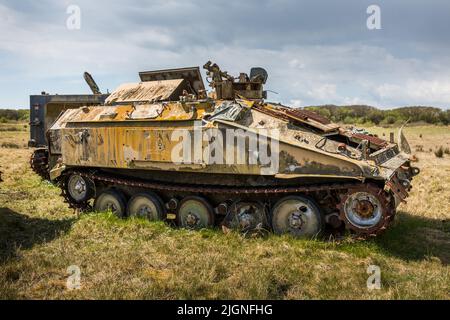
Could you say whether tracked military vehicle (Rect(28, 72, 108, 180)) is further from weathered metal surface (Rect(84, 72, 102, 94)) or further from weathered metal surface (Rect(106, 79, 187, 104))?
weathered metal surface (Rect(106, 79, 187, 104))

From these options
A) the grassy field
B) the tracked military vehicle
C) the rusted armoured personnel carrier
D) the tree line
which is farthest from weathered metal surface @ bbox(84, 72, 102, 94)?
the tree line

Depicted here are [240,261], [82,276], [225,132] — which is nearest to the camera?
[82,276]

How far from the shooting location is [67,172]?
11438 mm

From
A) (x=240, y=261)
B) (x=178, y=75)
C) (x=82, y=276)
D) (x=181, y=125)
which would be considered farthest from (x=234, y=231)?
(x=178, y=75)

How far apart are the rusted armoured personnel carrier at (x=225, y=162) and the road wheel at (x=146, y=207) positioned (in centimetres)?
2

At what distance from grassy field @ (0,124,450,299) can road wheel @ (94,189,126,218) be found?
424mm

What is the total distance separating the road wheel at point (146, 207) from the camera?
10055 millimetres

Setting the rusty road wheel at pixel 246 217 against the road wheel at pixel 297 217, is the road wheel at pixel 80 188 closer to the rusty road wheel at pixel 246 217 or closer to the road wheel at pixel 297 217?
the rusty road wheel at pixel 246 217

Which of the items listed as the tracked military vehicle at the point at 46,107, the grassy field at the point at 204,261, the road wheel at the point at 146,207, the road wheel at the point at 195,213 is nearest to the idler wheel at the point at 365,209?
the grassy field at the point at 204,261

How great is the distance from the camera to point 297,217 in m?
8.57
